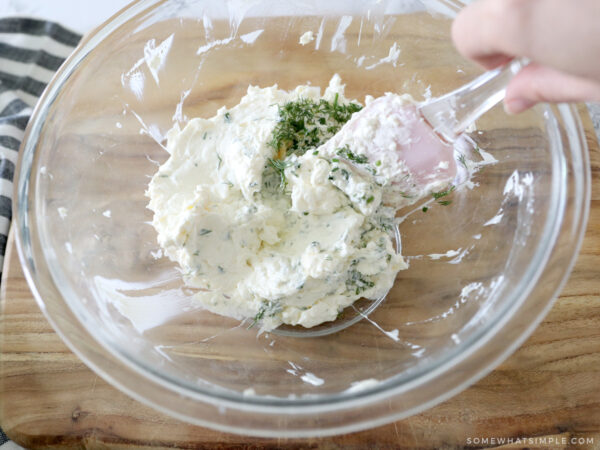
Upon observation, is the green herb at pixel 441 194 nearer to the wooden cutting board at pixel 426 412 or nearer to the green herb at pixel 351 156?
the green herb at pixel 351 156

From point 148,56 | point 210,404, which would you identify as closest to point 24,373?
point 210,404

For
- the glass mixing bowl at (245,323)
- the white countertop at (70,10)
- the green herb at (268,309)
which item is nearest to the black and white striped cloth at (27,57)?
the white countertop at (70,10)

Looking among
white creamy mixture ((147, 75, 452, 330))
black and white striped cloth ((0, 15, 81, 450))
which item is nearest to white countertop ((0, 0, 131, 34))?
black and white striped cloth ((0, 15, 81, 450))

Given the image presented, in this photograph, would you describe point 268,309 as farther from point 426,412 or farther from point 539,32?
point 539,32

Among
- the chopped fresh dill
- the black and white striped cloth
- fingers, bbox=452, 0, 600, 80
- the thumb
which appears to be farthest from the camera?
the black and white striped cloth

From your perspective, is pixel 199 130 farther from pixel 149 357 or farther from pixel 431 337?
pixel 431 337

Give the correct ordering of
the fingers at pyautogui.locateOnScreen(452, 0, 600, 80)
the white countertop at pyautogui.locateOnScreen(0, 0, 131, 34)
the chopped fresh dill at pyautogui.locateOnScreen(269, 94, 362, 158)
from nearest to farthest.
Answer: the fingers at pyautogui.locateOnScreen(452, 0, 600, 80) < the chopped fresh dill at pyautogui.locateOnScreen(269, 94, 362, 158) < the white countertop at pyautogui.locateOnScreen(0, 0, 131, 34)

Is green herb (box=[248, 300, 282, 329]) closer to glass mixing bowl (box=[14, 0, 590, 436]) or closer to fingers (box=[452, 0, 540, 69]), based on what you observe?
glass mixing bowl (box=[14, 0, 590, 436])
